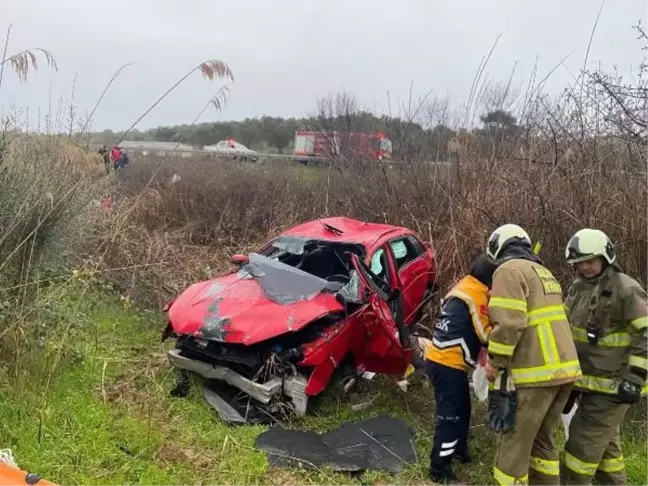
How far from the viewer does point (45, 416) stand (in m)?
4.30

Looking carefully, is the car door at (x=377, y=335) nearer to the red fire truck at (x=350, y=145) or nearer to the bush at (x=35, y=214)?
the bush at (x=35, y=214)

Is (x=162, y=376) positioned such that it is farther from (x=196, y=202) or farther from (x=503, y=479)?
(x=196, y=202)

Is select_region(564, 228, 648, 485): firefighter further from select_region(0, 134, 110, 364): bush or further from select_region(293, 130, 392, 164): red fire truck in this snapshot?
select_region(293, 130, 392, 164): red fire truck

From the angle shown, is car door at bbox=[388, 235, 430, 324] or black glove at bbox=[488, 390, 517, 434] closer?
black glove at bbox=[488, 390, 517, 434]

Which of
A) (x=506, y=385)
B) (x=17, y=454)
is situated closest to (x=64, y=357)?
(x=17, y=454)

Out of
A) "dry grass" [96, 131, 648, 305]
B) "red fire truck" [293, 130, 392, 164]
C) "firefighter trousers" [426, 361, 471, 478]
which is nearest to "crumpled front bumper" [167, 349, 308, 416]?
"dry grass" [96, 131, 648, 305]

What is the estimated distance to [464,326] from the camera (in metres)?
4.23

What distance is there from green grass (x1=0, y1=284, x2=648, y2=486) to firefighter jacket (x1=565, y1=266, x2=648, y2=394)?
100cm

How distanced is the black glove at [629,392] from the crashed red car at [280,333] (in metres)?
1.89

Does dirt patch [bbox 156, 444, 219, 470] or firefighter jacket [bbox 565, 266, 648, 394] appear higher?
firefighter jacket [bbox 565, 266, 648, 394]

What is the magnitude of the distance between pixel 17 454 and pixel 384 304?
304 cm

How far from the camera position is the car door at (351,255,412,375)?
5.20 m

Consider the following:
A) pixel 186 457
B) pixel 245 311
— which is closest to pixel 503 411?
pixel 186 457

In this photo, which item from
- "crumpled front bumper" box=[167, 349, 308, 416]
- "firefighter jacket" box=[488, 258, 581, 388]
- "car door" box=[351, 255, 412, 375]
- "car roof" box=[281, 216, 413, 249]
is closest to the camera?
"firefighter jacket" box=[488, 258, 581, 388]
